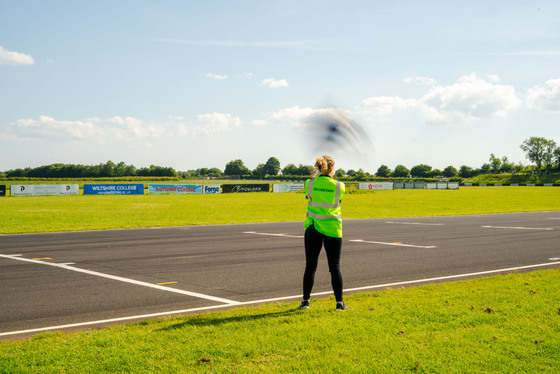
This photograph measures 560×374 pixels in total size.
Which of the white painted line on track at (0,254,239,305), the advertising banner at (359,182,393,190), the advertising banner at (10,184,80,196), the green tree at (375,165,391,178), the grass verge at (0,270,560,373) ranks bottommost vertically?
the white painted line on track at (0,254,239,305)

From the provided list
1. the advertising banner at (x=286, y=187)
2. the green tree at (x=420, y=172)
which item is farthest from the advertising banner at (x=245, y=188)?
the green tree at (x=420, y=172)

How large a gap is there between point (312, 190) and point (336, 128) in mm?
1453

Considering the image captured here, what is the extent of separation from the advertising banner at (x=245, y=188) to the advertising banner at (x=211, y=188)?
2.66 feet

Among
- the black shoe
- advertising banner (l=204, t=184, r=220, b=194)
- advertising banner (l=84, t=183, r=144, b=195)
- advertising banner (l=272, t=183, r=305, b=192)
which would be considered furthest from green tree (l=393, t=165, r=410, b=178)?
the black shoe

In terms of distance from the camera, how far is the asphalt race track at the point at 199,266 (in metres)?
7.42

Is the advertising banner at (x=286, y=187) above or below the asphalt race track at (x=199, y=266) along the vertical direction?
above

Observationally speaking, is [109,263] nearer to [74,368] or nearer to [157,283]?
[157,283]

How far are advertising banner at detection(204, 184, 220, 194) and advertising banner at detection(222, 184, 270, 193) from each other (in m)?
0.81

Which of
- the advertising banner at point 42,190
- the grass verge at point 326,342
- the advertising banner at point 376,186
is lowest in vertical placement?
the grass verge at point 326,342

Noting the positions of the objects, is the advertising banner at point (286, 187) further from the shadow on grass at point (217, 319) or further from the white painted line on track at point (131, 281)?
the shadow on grass at point (217, 319)

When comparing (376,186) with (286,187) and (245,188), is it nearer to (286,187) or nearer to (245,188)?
(286,187)

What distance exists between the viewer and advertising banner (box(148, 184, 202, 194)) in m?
56.3

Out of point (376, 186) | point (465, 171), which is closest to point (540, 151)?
point (465, 171)

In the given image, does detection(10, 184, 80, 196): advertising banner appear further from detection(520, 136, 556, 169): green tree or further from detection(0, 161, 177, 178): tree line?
detection(520, 136, 556, 169): green tree
